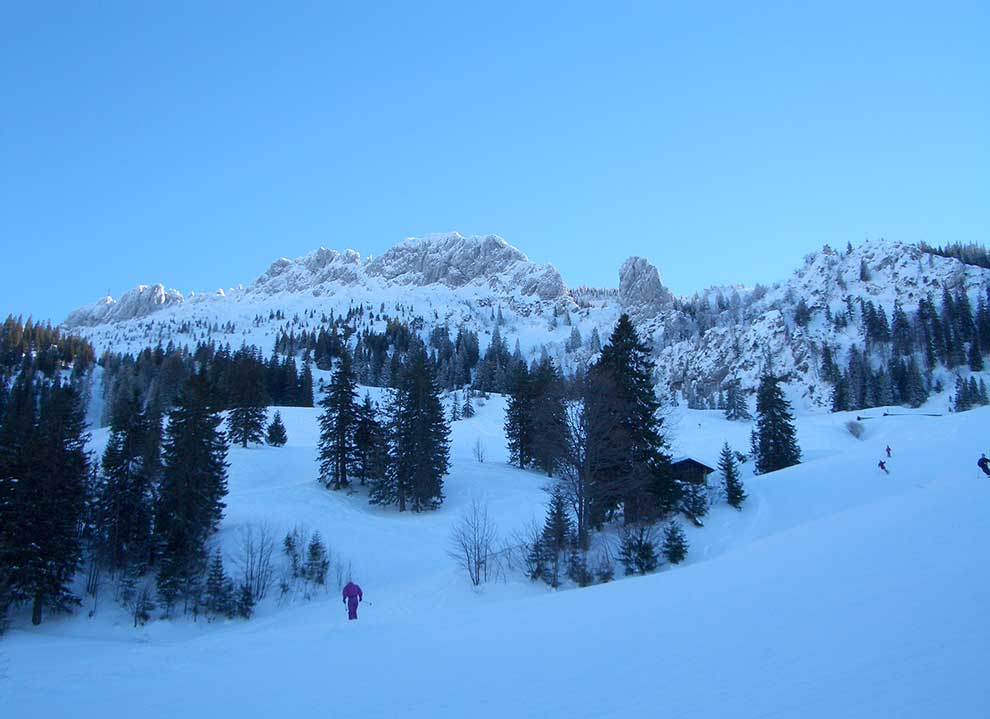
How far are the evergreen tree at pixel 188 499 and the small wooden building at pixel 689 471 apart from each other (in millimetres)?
23729

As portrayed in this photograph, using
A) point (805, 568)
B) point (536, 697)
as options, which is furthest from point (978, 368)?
point (536, 697)

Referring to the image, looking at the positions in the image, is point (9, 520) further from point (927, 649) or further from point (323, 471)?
point (927, 649)

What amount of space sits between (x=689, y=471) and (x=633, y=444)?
255 inches

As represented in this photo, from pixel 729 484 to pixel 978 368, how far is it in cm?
10070

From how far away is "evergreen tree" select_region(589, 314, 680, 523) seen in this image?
24.0 metres

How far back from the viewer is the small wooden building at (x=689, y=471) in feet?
92.5

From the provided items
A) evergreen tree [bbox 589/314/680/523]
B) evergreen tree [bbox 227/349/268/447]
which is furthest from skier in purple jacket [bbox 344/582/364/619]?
evergreen tree [bbox 227/349/268/447]

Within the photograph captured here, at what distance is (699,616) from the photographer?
10.1m

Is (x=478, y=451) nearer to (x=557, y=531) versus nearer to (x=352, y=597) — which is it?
(x=557, y=531)

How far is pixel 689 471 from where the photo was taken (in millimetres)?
30125

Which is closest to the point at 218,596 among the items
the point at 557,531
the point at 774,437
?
the point at 557,531

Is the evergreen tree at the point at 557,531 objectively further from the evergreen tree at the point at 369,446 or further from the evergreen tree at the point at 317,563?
the evergreen tree at the point at 369,446

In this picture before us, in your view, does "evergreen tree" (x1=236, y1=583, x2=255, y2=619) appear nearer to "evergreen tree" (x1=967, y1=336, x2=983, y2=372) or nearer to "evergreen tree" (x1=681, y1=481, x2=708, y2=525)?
"evergreen tree" (x1=681, y1=481, x2=708, y2=525)

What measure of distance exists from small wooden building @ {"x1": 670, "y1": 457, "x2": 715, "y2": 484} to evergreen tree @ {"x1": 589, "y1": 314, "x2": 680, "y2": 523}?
1.76 m
